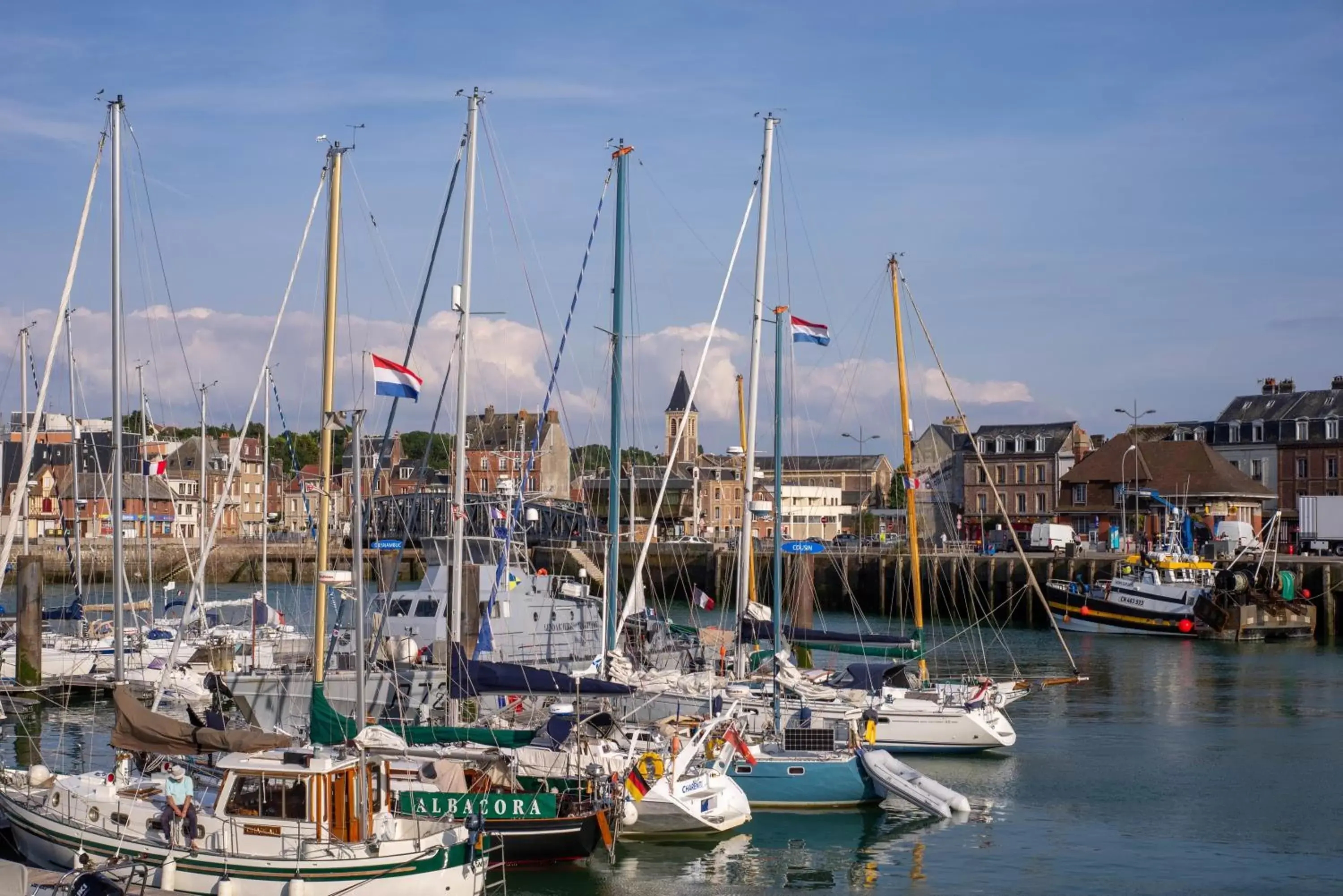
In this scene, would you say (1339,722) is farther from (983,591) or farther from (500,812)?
(983,591)

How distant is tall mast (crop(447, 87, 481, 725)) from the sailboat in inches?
249

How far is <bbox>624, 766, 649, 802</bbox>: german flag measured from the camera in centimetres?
2448

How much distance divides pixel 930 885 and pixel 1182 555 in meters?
51.6

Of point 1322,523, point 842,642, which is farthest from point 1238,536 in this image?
point 842,642

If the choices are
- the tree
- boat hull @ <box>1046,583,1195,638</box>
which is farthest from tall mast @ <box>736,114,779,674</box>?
the tree

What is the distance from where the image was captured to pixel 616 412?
32.7 m

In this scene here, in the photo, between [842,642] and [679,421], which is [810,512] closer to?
[679,421]

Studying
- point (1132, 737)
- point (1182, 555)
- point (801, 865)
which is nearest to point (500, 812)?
point (801, 865)

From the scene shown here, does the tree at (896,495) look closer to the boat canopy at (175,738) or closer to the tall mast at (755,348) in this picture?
the tall mast at (755,348)

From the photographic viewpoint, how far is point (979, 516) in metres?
110

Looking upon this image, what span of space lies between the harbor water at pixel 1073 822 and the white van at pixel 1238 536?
36.7m

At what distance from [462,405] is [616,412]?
5.85 metres

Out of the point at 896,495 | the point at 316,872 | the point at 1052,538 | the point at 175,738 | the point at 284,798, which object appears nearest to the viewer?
the point at 316,872

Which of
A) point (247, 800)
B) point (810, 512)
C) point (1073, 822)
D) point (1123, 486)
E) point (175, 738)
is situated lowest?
point (1073, 822)
